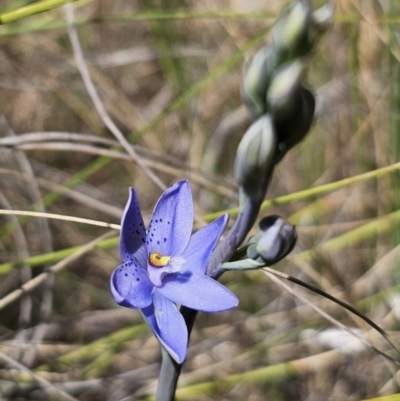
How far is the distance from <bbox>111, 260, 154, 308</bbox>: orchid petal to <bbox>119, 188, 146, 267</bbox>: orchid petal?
1.2 inches

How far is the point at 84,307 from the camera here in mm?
2980

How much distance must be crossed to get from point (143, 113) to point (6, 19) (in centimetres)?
208

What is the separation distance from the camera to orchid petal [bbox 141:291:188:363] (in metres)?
1.24

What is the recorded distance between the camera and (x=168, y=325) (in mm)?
1283

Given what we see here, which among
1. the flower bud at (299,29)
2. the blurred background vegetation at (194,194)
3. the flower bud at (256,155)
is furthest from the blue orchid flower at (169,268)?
the blurred background vegetation at (194,194)

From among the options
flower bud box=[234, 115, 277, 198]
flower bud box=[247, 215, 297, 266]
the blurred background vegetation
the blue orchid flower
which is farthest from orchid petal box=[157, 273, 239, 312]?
Result: the blurred background vegetation

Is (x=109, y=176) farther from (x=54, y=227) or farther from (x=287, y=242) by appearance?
(x=287, y=242)

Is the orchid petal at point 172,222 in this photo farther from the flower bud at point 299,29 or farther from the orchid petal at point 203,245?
the flower bud at point 299,29

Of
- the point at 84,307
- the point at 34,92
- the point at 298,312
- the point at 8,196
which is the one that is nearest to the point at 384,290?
the point at 298,312

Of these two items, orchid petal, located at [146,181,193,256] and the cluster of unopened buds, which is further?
orchid petal, located at [146,181,193,256]

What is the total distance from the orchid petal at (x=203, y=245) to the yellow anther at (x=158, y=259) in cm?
4

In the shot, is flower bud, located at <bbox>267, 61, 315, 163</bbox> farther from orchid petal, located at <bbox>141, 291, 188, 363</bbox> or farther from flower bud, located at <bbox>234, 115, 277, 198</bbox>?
orchid petal, located at <bbox>141, 291, 188, 363</bbox>

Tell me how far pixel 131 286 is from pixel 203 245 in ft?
0.61

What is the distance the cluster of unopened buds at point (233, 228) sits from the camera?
1100mm
